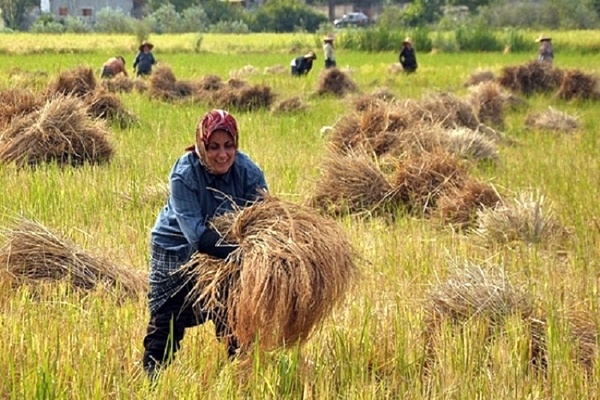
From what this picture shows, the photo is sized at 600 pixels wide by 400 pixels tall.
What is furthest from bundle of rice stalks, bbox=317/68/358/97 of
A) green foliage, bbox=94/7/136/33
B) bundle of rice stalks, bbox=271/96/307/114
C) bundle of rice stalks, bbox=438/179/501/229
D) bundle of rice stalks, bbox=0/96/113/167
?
green foliage, bbox=94/7/136/33

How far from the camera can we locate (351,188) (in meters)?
8.56

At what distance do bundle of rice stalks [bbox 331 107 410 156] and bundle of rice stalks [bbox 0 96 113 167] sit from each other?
2614 mm

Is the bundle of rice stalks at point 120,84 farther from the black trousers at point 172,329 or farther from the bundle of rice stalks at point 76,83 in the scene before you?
the black trousers at point 172,329

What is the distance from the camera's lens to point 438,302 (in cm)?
525

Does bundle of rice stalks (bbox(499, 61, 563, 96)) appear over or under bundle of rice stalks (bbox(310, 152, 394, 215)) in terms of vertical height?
under

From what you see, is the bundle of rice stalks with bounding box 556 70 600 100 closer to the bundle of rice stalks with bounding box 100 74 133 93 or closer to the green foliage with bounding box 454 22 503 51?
the bundle of rice stalks with bounding box 100 74 133 93

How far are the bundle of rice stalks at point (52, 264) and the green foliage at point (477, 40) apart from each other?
3669 cm

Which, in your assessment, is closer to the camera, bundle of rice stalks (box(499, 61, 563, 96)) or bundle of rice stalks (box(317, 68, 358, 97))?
bundle of rice stalks (box(317, 68, 358, 97))

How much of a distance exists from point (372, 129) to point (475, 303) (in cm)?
558

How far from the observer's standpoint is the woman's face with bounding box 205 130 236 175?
4336 millimetres

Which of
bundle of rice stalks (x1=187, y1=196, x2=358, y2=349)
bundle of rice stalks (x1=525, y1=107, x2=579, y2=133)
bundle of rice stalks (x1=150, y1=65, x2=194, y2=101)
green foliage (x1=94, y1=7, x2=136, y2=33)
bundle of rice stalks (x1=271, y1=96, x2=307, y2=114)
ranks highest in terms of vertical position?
bundle of rice stalks (x1=187, y1=196, x2=358, y2=349)

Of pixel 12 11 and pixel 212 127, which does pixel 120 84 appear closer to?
pixel 212 127

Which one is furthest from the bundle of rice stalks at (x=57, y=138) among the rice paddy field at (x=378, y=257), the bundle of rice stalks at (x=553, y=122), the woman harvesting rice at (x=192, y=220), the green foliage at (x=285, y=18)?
the green foliage at (x=285, y=18)

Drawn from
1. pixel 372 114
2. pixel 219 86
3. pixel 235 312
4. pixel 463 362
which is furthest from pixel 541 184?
pixel 219 86
